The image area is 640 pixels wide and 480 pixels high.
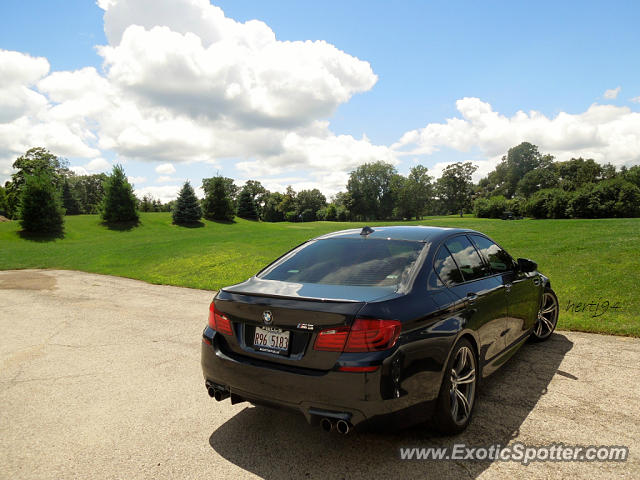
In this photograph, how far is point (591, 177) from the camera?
85250 mm

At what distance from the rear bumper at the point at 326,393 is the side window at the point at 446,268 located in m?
1.02

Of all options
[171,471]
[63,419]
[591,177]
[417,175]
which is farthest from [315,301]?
[591,177]

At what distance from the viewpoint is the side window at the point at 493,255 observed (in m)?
4.11

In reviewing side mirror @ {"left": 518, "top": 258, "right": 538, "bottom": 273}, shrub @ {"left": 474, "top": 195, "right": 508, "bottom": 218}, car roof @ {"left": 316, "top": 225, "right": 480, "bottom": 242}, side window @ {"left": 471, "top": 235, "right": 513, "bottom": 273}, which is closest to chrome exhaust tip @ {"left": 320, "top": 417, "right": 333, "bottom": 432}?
car roof @ {"left": 316, "top": 225, "right": 480, "bottom": 242}

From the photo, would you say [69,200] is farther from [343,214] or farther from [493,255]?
[493,255]

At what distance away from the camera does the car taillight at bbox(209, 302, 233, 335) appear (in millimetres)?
2975

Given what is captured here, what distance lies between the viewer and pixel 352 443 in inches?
114

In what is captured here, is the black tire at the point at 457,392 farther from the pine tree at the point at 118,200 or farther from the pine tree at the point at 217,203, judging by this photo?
the pine tree at the point at 217,203

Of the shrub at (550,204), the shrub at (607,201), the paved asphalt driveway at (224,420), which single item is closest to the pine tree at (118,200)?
the paved asphalt driveway at (224,420)

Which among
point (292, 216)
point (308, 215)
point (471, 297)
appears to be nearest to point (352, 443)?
point (471, 297)

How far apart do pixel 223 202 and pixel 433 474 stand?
6330 centimetres

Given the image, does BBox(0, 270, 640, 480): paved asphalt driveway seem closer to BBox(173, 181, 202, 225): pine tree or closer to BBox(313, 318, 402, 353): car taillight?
BBox(313, 318, 402, 353): car taillight

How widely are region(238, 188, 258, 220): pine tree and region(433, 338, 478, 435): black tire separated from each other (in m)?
73.7

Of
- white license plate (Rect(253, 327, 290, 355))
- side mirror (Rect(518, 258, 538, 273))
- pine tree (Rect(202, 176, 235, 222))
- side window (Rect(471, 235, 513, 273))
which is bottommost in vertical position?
white license plate (Rect(253, 327, 290, 355))
